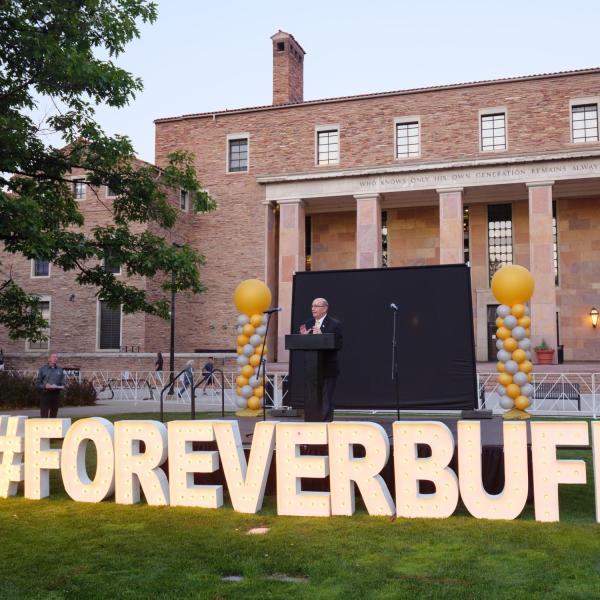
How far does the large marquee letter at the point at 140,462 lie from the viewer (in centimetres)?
810

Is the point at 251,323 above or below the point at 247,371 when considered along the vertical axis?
above

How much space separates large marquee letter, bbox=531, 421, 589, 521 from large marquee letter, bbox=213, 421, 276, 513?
2.81 m

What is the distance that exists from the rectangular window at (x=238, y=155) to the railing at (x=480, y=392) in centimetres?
1215

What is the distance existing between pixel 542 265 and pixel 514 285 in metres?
15.2

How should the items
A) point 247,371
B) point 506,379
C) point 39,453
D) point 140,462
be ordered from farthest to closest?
point 247,371, point 506,379, point 39,453, point 140,462

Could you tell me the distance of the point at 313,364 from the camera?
29.3 ft

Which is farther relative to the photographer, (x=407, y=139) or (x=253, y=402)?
(x=407, y=139)

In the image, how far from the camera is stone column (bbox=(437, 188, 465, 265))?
107 feet

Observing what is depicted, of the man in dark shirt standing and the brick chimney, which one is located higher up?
the brick chimney

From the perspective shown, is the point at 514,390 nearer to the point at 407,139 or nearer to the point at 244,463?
the point at 244,463

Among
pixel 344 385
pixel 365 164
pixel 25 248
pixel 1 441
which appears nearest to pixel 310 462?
pixel 1 441

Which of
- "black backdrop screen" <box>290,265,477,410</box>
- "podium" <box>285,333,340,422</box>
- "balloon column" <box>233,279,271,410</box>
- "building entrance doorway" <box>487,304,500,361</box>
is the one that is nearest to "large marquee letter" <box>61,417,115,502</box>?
"podium" <box>285,333,340,422</box>

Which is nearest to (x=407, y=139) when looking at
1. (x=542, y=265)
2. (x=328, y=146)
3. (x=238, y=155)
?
(x=328, y=146)

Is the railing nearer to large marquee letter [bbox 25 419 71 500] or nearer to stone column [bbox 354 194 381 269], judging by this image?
large marquee letter [bbox 25 419 71 500]
